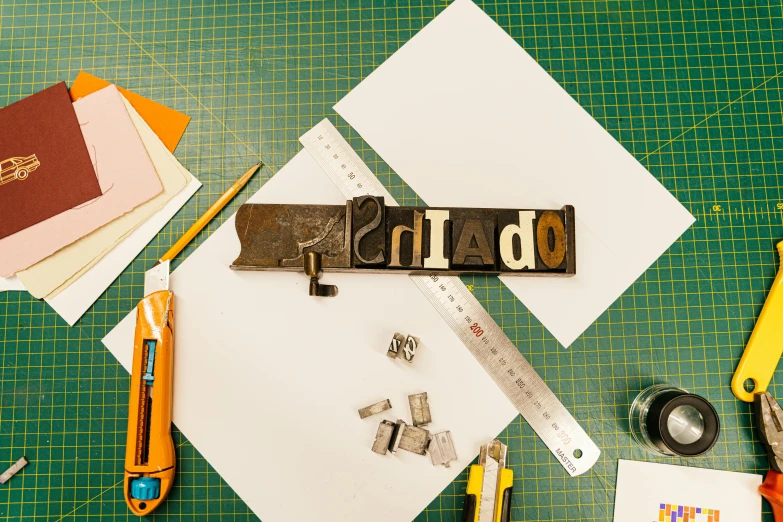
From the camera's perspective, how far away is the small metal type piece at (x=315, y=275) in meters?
1.85

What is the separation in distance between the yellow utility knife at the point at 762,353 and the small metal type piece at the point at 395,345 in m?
1.27

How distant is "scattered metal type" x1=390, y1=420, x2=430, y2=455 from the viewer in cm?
185

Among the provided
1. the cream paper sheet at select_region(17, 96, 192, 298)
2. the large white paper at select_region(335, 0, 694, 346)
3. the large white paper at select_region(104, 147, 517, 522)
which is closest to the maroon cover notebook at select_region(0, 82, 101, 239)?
the cream paper sheet at select_region(17, 96, 192, 298)

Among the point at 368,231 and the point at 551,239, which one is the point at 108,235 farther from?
the point at 551,239

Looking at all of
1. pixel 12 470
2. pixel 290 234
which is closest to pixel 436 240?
pixel 290 234

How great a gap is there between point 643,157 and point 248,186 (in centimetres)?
159

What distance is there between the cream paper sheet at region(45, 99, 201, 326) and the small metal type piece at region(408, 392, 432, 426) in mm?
1190

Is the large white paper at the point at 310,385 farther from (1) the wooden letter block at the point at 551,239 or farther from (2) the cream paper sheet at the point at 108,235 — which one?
(1) the wooden letter block at the point at 551,239

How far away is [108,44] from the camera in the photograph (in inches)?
83.1

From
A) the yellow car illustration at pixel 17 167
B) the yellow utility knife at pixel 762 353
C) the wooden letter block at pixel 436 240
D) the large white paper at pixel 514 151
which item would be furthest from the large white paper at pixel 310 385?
the yellow utility knife at pixel 762 353

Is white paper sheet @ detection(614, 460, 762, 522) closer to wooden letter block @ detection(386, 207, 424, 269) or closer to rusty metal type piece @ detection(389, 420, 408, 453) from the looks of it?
rusty metal type piece @ detection(389, 420, 408, 453)

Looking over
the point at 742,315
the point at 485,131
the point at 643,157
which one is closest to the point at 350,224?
the point at 485,131

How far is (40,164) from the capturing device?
199cm

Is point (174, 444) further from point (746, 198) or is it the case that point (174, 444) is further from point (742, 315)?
point (746, 198)
